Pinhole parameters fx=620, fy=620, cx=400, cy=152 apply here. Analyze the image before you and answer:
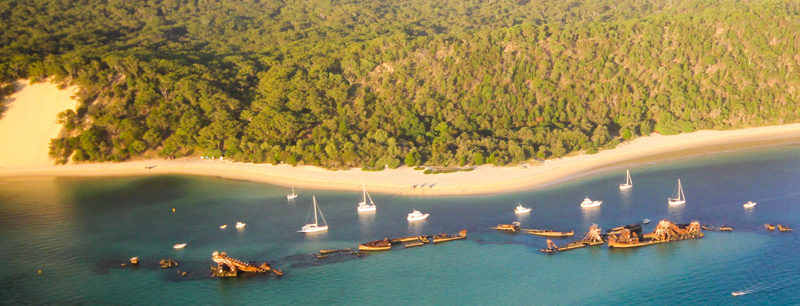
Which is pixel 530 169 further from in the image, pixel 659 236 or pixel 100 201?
pixel 100 201

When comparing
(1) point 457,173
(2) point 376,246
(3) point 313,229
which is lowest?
(2) point 376,246

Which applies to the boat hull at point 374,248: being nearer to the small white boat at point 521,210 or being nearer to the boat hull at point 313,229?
the boat hull at point 313,229

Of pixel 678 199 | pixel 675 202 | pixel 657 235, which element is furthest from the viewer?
pixel 678 199

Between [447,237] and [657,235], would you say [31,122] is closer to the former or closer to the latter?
[447,237]

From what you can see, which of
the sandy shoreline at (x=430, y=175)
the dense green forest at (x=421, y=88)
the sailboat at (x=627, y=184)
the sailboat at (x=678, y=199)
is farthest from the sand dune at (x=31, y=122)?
the sailboat at (x=678, y=199)

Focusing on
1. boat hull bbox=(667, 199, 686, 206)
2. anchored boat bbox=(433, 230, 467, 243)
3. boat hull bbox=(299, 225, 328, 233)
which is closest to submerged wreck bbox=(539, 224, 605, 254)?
anchored boat bbox=(433, 230, 467, 243)

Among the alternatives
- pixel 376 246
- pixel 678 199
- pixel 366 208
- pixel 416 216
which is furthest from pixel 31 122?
pixel 678 199

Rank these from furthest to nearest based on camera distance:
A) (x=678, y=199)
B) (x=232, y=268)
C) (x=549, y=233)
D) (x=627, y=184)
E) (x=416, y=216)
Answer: (x=627, y=184) < (x=678, y=199) < (x=416, y=216) < (x=549, y=233) < (x=232, y=268)
